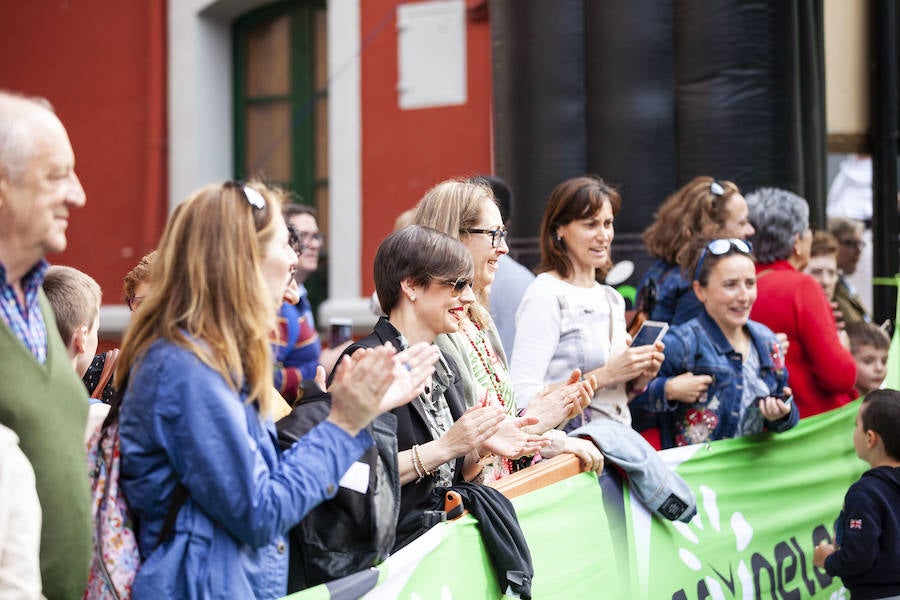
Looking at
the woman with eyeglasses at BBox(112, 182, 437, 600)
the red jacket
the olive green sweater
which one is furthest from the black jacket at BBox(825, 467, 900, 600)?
the olive green sweater

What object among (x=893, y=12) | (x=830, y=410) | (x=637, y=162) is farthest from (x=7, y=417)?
(x=893, y=12)

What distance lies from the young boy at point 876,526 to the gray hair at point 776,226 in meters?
1.30

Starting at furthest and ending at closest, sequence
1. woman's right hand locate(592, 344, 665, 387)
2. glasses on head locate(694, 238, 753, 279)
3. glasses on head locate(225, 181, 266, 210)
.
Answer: glasses on head locate(694, 238, 753, 279) < woman's right hand locate(592, 344, 665, 387) < glasses on head locate(225, 181, 266, 210)

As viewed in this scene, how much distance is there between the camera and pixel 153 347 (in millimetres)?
2340

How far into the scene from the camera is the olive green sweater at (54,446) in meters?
2.12

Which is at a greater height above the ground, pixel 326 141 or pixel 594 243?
pixel 326 141

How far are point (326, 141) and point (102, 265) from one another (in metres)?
2.35

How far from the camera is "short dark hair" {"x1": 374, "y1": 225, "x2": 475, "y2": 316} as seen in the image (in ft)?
11.0

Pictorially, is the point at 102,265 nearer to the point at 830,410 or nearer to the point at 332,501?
the point at 830,410

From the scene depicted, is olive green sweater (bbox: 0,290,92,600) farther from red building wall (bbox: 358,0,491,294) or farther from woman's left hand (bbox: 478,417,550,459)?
red building wall (bbox: 358,0,491,294)

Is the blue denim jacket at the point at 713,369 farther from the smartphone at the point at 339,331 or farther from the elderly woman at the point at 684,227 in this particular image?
the smartphone at the point at 339,331

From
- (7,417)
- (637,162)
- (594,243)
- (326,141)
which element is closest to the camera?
(7,417)

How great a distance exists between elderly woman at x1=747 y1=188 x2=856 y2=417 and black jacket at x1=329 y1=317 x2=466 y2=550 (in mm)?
2513

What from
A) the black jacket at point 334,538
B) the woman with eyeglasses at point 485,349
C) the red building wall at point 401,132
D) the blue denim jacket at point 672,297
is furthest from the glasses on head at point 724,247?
the red building wall at point 401,132
